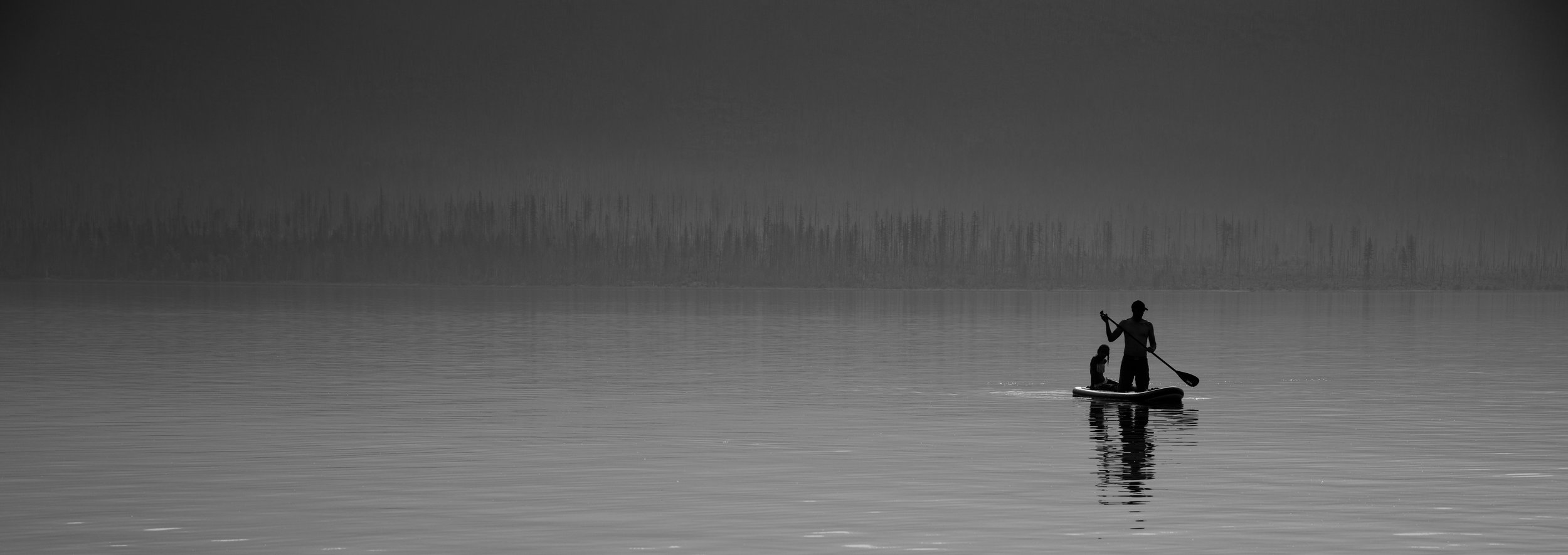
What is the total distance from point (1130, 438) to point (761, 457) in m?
8.46

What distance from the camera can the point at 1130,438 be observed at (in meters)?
38.2

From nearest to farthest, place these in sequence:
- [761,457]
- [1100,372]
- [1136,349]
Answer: [761,457] → [1136,349] → [1100,372]

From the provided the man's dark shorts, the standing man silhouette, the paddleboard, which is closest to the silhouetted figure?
the paddleboard

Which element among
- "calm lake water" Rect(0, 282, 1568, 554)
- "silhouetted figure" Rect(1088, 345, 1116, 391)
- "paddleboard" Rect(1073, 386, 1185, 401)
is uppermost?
"silhouetted figure" Rect(1088, 345, 1116, 391)

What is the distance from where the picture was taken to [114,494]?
27.8m

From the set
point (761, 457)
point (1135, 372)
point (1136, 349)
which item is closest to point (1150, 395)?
point (1135, 372)

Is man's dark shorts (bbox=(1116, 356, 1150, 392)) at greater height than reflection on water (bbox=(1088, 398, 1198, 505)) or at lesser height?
greater

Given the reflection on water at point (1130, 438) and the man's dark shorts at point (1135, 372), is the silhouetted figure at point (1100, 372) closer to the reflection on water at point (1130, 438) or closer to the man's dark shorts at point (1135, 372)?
the reflection on water at point (1130, 438)

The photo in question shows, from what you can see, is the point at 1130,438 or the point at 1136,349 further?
the point at 1136,349

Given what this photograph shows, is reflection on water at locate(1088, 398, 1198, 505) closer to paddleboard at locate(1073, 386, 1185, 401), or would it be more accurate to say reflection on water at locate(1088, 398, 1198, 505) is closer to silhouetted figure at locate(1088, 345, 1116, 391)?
paddleboard at locate(1073, 386, 1185, 401)

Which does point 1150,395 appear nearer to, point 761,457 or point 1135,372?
point 1135,372

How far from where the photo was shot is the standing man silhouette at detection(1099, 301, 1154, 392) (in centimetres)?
4581

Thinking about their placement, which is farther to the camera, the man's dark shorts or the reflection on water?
the man's dark shorts

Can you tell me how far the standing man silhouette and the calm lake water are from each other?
75 centimetres
